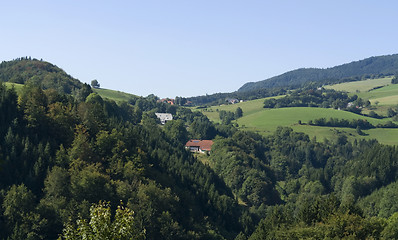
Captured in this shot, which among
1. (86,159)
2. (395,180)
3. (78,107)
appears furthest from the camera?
(395,180)

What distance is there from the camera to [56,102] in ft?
365

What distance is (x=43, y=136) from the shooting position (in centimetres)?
10106

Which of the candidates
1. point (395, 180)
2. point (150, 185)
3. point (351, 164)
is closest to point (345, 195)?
point (395, 180)

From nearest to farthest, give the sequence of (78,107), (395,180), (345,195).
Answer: (78,107), (345,195), (395,180)

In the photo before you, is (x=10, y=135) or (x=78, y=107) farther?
(x=78, y=107)

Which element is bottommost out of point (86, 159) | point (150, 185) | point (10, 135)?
point (150, 185)

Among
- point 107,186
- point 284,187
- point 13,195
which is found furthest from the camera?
point 284,187

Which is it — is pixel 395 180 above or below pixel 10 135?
below

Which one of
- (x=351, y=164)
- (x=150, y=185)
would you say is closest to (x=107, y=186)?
(x=150, y=185)

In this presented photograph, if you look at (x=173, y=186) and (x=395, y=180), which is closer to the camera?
(x=173, y=186)

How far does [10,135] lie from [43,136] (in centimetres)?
869

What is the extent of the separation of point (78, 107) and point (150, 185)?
103 feet

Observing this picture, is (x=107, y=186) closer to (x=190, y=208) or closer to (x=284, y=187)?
(x=190, y=208)

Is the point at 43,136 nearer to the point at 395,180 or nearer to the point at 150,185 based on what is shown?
the point at 150,185
